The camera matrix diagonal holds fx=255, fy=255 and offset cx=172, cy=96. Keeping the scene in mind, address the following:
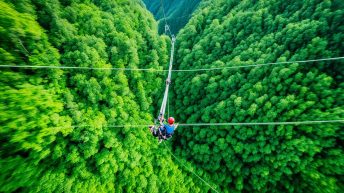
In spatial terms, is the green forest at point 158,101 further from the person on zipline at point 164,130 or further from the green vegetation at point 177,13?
the green vegetation at point 177,13

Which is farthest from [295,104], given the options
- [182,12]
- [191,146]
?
[182,12]

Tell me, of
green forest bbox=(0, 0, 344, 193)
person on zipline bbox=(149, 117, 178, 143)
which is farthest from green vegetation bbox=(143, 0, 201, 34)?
person on zipline bbox=(149, 117, 178, 143)

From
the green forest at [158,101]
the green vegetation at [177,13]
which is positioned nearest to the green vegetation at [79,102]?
the green forest at [158,101]

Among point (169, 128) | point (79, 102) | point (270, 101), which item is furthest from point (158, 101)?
point (169, 128)

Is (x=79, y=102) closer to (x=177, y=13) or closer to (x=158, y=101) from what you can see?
(x=158, y=101)

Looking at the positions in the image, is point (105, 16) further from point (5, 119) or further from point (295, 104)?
point (295, 104)

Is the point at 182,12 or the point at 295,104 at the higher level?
the point at 182,12
